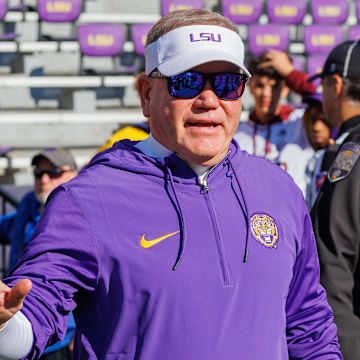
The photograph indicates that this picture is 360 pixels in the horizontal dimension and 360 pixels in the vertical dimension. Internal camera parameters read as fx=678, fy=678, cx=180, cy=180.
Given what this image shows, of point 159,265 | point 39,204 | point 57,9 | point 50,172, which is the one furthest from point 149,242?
point 57,9

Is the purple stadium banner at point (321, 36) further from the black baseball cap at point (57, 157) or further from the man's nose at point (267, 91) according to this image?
the black baseball cap at point (57, 157)

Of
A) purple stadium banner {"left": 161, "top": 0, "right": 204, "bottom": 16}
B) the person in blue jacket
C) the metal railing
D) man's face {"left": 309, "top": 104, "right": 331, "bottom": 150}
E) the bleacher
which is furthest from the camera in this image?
purple stadium banner {"left": 161, "top": 0, "right": 204, "bottom": 16}

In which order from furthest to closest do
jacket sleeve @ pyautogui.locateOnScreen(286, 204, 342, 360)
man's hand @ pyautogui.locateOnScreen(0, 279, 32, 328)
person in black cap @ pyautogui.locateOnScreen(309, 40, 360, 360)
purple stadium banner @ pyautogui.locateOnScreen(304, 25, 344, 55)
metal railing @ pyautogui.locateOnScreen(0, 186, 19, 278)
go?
1. purple stadium banner @ pyautogui.locateOnScreen(304, 25, 344, 55)
2. metal railing @ pyautogui.locateOnScreen(0, 186, 19, 278)
3. person in black cap @ pyautogui.locateOnScreen(309, 40, 360, 360)
4. jacket sleeve @ pyautogui.locateOnScreen(286, 204, 342, 360)
5. man's hand @ pyautogui.locateOnScreen(0, 279, 32, 328)

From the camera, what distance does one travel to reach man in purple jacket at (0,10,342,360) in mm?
1350

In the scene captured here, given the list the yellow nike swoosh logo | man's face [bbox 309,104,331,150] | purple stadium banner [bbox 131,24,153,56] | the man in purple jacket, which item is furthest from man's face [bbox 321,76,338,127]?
purple stadium banner [bbox 131,24,153,56]

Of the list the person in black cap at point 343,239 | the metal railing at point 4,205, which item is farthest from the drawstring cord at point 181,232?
the metal railing at point 4,205

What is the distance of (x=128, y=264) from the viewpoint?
1357 millimetres

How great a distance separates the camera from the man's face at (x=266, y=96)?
13.2 feet

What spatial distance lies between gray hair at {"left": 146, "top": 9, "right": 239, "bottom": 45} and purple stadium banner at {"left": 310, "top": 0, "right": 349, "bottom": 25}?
1097 centimetres

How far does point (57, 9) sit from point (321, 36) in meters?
4.39

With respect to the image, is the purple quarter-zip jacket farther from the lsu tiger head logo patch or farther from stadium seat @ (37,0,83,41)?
stadium seat @ (37,0,83,41)

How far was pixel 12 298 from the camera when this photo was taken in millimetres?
1139

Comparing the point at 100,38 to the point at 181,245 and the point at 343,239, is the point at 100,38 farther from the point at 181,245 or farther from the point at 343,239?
the point at 181,245

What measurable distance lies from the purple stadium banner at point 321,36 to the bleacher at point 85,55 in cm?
2
